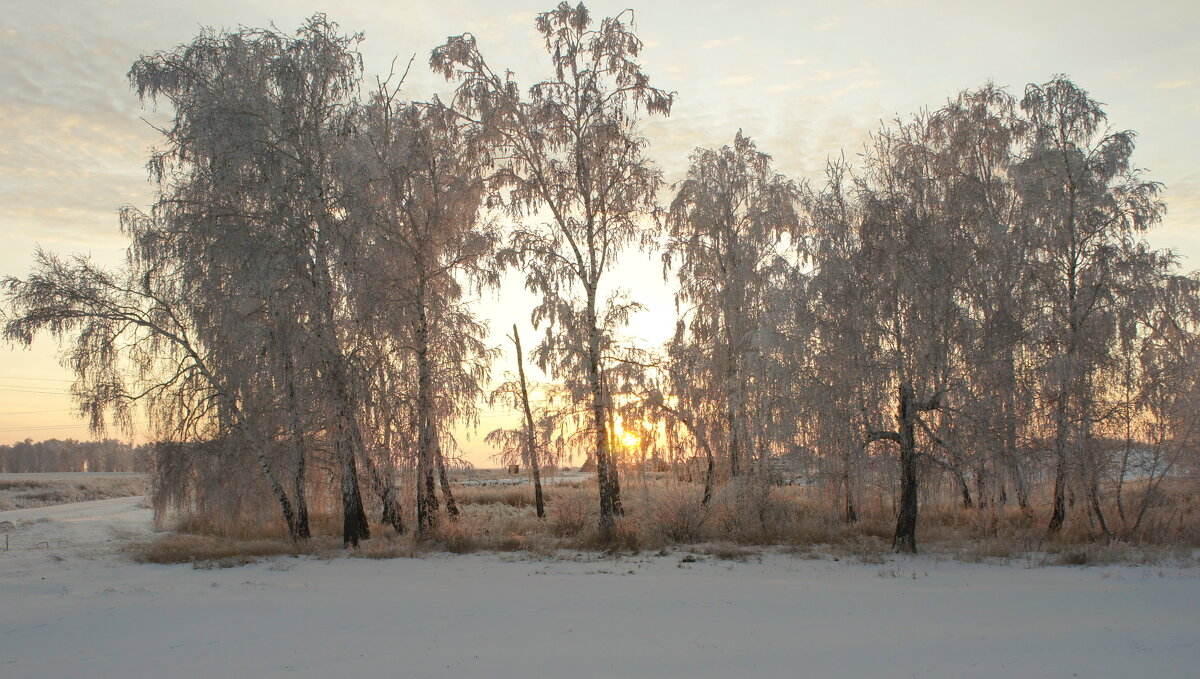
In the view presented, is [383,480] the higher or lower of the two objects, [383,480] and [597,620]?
the higher

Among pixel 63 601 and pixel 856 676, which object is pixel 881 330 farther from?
pixel 63 601

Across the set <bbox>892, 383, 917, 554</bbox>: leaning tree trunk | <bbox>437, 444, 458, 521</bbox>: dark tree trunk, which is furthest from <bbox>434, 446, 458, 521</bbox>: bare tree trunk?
<bbox>892, 383, 917, 554</bbox>: leaning tree trunk

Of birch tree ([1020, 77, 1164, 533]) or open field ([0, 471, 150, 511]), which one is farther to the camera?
open field ([0, 471, 150, 511])

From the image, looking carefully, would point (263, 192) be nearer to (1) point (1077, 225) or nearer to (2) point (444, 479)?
→ (2) point (444, 479)

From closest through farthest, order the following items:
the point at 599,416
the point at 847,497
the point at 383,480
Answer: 1. the point at 383,480
2. the point at 847,497
3. the point at 599,416

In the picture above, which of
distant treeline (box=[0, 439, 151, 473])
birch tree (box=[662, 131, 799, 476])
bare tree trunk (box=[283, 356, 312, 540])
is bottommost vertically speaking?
distant treeline (box=[0, 439, 151, 473])

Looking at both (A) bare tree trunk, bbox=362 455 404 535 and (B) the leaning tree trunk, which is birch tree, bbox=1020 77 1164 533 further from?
(A) bare tree trunk, bbox=362 455 404 535

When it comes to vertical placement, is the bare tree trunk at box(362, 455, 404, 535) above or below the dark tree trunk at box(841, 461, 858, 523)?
above

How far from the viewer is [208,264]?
15.0 meters

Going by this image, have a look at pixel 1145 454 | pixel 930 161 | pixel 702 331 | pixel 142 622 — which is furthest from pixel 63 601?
pixel 1145 454

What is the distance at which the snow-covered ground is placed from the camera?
7.35 metres

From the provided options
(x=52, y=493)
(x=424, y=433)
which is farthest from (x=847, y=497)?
(x=52, y=493)

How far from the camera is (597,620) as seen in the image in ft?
30.5

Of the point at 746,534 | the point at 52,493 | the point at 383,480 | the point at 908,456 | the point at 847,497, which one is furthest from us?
the point at 52,493
